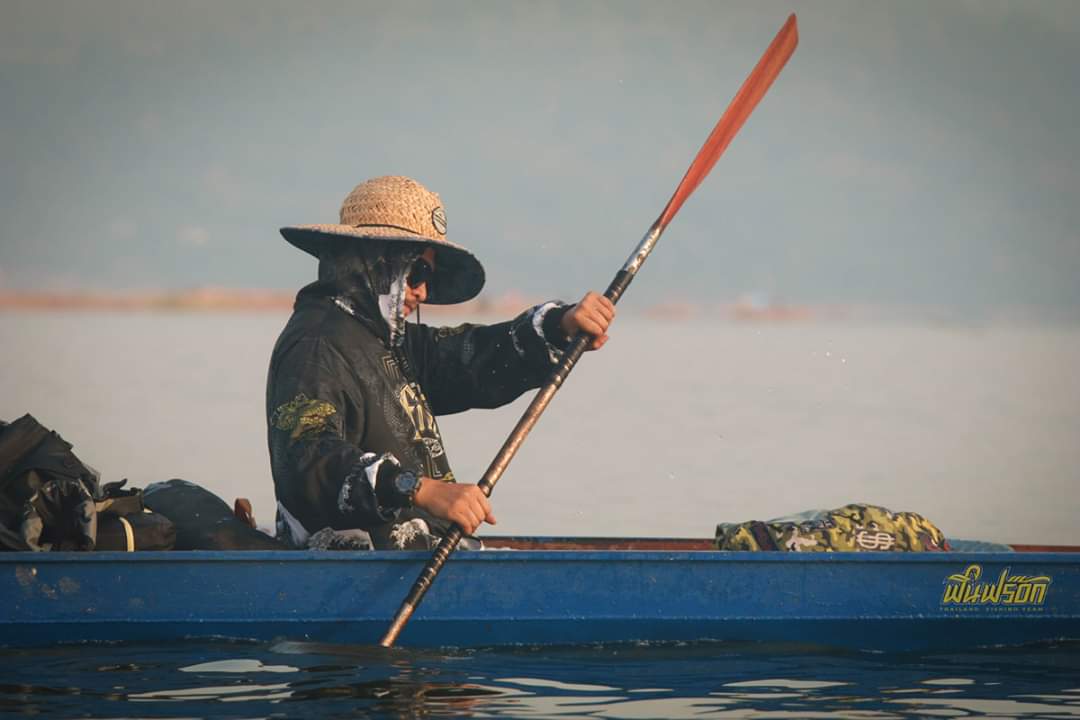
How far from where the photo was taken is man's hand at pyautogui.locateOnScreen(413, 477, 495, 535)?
6941mm

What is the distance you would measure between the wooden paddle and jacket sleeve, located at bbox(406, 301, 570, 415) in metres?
0.20

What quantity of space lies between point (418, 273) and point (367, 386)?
71 cm

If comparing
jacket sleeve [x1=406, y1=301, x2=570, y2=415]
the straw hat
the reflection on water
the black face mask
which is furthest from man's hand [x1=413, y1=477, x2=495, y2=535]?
jacket sleeve [x1=406, y1=301, x2=570, y2=415]

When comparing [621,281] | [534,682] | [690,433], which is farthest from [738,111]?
[690,433]

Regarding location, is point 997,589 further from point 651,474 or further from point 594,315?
point 651,474

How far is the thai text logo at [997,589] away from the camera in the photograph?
750 centimetres

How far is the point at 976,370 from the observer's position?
1369 inches

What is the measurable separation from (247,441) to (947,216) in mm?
78124

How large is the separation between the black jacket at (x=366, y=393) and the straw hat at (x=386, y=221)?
242 millimetres

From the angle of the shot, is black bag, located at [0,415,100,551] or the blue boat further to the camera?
the blue boat

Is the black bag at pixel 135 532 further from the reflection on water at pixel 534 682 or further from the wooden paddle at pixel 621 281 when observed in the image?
the wooden paddle at pixel 621 281

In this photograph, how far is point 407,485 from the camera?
22.8 feet

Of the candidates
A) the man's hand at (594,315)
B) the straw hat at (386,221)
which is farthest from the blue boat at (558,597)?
the straw hat at (386,221)

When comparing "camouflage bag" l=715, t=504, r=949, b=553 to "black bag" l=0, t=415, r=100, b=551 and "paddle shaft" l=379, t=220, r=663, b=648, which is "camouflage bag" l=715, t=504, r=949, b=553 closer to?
"paddle shaft" l=379, t=220, r=663, b=648
